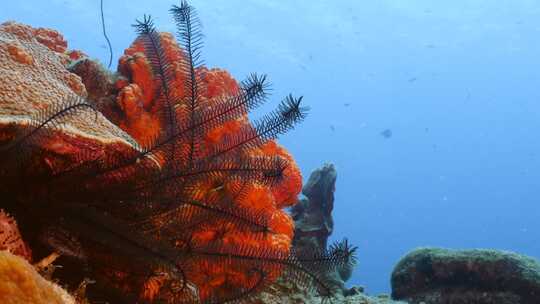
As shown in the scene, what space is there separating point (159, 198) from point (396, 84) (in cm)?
10459

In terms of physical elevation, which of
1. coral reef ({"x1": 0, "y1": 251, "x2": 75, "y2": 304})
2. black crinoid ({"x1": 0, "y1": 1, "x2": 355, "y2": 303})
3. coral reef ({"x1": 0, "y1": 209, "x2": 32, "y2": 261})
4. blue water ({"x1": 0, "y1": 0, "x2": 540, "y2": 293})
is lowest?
coral reef ({"x1": 0, "y1": 251, "x2": 75, "y2": 304})

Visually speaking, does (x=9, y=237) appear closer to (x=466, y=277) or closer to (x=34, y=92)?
(x=34, y=92)

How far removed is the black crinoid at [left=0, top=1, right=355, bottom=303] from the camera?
258 centimetres

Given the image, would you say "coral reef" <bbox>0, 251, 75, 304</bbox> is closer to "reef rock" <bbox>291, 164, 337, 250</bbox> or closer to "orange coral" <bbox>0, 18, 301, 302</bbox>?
"orange coral" <bbox>0, 18, 301, 302</bbox>

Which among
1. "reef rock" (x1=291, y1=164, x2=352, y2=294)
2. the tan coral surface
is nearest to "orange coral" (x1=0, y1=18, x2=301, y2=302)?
the tan coral surface

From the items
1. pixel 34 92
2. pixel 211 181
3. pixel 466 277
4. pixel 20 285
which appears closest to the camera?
pixel 20 285

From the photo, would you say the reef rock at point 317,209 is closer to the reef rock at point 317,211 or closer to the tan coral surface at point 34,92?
the reef rock at point 317,211

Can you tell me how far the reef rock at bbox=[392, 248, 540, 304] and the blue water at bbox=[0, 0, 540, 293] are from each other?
3.40m

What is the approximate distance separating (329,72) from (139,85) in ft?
303

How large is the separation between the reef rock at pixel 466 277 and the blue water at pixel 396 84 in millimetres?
3402

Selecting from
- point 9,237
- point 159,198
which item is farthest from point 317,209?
point 9,237

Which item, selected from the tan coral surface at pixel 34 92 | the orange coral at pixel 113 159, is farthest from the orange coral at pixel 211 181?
the tan coral surface at pixel 34 92

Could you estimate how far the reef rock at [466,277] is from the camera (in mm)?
7629

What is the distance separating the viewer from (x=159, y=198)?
2.76m
